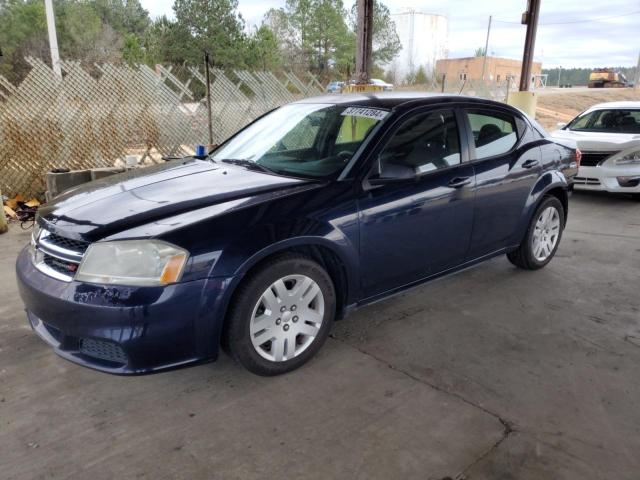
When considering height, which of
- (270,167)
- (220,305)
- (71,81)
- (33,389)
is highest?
(71,81)

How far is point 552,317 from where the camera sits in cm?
383

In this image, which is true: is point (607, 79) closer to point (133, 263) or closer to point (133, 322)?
point (133, 263)

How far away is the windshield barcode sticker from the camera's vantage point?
343 centimetres

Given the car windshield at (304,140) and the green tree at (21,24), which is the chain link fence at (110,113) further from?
the green tree at (21,24)

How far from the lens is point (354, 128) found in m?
3.53

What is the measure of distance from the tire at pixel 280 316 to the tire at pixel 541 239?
7.53ft

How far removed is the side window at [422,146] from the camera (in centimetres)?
330

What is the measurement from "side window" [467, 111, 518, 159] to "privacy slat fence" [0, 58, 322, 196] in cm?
642

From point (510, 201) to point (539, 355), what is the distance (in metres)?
1.34

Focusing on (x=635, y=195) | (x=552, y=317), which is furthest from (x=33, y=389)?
(x=635, y=195)

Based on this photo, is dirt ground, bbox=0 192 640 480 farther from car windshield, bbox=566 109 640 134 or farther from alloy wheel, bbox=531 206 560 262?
car windshield, bbox=566 109 640 134

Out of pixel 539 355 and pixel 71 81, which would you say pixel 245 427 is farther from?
pixel 71 81

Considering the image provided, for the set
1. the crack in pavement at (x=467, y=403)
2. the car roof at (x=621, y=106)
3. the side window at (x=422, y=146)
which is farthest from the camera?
the car roof at (x=621, y=106)

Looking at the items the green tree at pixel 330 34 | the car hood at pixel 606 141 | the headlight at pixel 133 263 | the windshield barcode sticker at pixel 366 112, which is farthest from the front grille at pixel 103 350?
the green tree at pixel 330 34
